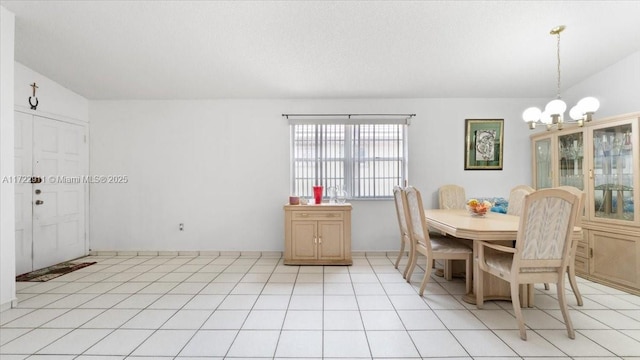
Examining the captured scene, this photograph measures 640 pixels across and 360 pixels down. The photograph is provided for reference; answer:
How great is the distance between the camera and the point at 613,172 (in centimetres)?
312

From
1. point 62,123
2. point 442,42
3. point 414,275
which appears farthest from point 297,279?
point 62,123

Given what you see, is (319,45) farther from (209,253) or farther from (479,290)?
(209,253)

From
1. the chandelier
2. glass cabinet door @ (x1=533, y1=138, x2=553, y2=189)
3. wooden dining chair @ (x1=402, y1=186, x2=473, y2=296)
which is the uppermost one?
the chandelier

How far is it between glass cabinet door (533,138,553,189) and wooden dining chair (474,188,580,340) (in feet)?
7.35

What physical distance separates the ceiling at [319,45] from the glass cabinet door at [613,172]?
965mm

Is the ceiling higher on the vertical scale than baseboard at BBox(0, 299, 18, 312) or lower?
higher

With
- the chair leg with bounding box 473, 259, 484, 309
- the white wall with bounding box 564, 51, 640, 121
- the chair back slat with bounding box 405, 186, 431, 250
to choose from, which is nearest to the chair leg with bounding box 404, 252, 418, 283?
the chair back slat with bounding box 405, 186, 431, 250

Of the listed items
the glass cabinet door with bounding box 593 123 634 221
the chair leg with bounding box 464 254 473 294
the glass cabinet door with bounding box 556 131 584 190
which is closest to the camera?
the chair leg with bounding box 464 254 473 294

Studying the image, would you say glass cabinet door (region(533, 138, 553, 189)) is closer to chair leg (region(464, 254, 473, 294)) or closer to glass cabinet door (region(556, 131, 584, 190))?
glass cabinet door (region(556, 131, 584, 190))

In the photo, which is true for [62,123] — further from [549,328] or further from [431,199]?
[549,328]

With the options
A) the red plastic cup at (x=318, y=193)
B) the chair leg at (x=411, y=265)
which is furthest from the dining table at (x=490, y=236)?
the red plastic cup at (x=318, y=193)

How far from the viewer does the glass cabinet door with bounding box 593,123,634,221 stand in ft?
9.68

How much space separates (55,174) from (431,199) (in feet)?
17.4

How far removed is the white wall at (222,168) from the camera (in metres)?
4.31
